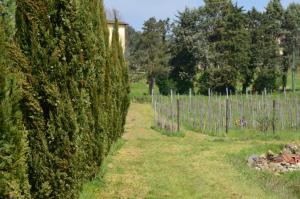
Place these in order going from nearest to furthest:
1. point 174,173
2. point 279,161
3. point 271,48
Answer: point 174,173
point 279,161
point 271,48

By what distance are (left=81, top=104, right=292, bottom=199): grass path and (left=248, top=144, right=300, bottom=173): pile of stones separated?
757 mm

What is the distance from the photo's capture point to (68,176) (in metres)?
6.37

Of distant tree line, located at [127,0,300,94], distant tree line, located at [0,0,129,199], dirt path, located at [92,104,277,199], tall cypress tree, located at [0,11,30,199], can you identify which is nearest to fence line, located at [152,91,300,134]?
dirt path, located at [92,104,277,199]

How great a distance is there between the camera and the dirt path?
863cm

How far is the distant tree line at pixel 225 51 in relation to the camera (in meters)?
49.5

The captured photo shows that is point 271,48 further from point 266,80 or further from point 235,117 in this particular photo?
point 235,117

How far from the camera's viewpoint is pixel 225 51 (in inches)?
1973

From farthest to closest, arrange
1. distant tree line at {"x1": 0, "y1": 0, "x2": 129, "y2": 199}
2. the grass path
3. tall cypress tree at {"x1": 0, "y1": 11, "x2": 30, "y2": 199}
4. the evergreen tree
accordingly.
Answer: the evergreen tree → the grass path → distant tree line at {"x1": 0, "y1": 0, "x2": 129, "y2": 199} → tall cypress tree at {"x1": 0, "y1": 11, "x2": 30, "y2": 199}

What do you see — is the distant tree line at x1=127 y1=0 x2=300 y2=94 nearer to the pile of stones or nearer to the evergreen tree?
the evergreen tree

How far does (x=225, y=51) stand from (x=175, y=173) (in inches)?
1610

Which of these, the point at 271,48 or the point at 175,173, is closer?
the point at 175,173

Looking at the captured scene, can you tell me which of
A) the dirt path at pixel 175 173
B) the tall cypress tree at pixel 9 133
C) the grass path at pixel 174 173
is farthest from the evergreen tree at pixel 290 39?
the tall cypress tree at pixel 9 133

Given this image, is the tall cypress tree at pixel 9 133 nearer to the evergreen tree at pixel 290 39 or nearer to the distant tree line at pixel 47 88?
the distant tree line at pixel 47 88

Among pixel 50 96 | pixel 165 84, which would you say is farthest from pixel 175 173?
pixel 165 84
